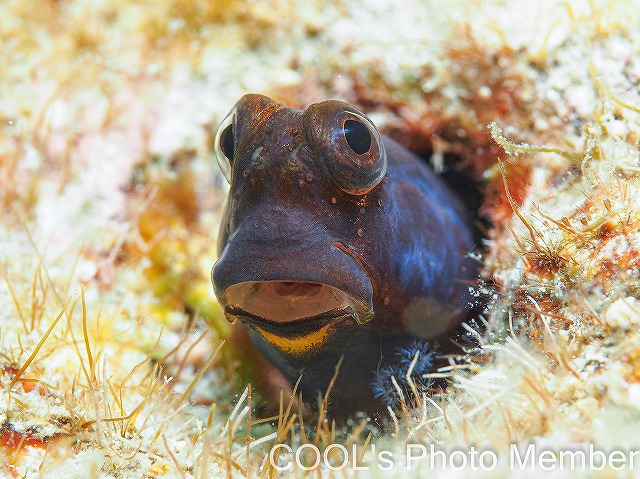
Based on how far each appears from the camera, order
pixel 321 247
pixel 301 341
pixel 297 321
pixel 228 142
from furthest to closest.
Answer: pixel 228 142, pixel 301 341, pixel 297 321, pixel 321 247

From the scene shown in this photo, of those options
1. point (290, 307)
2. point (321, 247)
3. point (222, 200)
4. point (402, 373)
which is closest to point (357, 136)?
point (321, 247)

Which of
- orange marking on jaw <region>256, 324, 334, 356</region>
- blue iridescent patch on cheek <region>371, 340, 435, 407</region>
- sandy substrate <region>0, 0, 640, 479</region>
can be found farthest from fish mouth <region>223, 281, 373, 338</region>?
blue iridescent patch on cheek <region>371, 340, 435, 407</region>

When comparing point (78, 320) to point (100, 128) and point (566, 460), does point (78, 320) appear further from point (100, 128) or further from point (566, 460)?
point (566, 460)

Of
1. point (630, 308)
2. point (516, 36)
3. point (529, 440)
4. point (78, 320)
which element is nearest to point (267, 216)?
point (529, 440)

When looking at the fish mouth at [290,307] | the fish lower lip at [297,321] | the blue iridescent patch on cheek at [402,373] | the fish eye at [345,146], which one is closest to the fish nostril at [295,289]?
the fish mouth at [290,307]

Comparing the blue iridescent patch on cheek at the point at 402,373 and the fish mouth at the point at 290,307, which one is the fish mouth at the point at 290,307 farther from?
the blue iridescent patch on cheek at the point at 402,373

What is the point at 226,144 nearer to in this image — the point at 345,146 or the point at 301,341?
the point at 345,146
